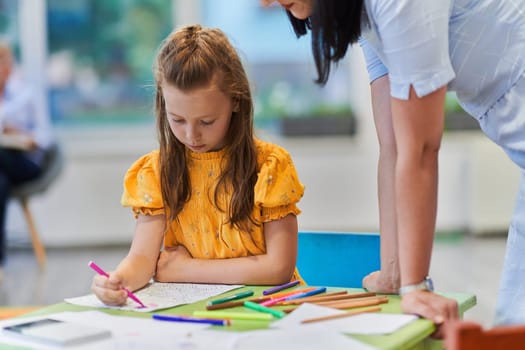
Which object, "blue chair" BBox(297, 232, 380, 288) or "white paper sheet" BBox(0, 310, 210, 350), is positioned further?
"blue chair" BBox(297, 232, 380, 288)

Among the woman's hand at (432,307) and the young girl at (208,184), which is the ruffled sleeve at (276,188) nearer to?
the young girl at (208,184)

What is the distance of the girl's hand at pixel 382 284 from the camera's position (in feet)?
4.36

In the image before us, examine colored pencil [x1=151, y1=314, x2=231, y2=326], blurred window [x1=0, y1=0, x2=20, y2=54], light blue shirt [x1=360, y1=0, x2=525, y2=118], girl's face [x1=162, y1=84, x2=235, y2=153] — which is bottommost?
colored pencil [x1=151, y1=314, x2=231, y2=326]

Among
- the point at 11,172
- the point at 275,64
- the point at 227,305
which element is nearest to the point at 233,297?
the point at 227,305

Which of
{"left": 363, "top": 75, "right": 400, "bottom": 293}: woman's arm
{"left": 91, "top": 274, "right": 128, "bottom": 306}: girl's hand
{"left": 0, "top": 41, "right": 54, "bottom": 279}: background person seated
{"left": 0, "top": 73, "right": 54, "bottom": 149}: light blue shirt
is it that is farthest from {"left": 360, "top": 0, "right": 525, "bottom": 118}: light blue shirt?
{"left": 0, "top": 73, "right": 54, "bottom": 149}: light blue shirt

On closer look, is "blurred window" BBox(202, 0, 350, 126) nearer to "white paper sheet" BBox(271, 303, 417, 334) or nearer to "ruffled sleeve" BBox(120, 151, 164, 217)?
"ruffled sleeve" BBox(120, 151, 164, 217)

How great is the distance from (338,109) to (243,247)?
14.4ft

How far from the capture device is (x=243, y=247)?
1569 mm

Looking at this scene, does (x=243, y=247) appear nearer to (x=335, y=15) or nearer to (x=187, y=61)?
(x=187, y=61)

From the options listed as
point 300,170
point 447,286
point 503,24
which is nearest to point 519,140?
point 503,24

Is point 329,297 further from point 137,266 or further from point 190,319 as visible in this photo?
point 137,266

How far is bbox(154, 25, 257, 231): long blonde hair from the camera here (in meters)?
1.55

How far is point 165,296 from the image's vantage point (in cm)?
135

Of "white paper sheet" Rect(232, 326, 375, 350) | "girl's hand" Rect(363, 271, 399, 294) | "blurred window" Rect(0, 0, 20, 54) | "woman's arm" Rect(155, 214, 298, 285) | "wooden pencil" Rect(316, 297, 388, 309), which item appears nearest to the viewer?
"white paper sheet" Rect(232, 326, 375, 350)
